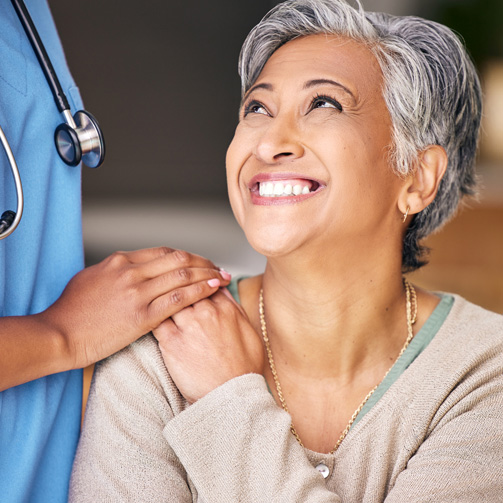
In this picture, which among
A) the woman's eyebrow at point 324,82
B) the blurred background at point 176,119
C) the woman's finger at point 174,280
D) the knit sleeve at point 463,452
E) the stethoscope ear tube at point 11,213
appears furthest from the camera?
the blurred background at point 176,119

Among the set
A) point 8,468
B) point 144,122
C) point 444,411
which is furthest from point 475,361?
point 144,122

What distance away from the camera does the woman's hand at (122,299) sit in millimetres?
Result: 1218

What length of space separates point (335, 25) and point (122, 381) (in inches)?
35.7

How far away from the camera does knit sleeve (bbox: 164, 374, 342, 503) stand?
3.91ft

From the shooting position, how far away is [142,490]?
1222 millimetres

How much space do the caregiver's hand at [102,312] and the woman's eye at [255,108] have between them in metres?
0.37

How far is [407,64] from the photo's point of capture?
4.86 feet

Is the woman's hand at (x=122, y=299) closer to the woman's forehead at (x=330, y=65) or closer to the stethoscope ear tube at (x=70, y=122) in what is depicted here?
the stethoscope ear tube at (x=70, y=122)

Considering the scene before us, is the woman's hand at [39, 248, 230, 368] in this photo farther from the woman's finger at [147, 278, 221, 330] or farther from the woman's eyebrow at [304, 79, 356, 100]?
the woman's eyebrow at [304, 79, 356, 100]

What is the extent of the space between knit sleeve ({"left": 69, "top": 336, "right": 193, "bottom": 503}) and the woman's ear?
2.18 feet

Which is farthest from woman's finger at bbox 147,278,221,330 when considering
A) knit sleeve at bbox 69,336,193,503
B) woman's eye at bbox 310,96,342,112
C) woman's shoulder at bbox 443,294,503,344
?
woman's shoulder at bbox 443,294,503,344

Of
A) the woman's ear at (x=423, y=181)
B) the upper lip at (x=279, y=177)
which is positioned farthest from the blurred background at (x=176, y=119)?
the upper lip at (x=279, y=177)

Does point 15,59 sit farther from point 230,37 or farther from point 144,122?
point 230,37

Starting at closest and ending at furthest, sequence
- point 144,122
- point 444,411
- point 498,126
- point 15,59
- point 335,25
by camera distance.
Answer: point 15,59 < point 444,411 < point 335,25 < point 144,122 < point 498,126
